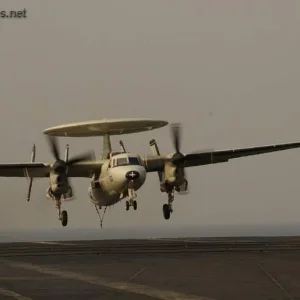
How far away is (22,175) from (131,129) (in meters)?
10.9

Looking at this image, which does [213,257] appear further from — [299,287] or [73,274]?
[299,287]

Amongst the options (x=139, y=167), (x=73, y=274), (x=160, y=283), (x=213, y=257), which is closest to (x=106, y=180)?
(x=139, y=167)

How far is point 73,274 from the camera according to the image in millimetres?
28594

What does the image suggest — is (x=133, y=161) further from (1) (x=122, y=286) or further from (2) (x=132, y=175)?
(1) (x=122, y=286)

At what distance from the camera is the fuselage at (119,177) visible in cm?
4969

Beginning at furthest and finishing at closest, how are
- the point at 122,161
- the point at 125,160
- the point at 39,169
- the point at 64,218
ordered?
the point at 64,218 → the point at 39,169 → the point at 122,161 → the point at 125,160

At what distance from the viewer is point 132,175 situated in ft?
161

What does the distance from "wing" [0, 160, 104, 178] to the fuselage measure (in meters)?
1.24

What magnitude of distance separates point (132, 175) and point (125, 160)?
219 centimetres

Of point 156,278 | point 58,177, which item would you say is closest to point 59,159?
point 58,177

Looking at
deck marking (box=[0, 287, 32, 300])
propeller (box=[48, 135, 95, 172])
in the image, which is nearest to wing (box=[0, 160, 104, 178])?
propeller (box=[48, 135, 95, 172])

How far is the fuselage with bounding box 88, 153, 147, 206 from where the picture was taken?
49.7 metres

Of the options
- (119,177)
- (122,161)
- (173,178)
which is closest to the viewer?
(119,177)

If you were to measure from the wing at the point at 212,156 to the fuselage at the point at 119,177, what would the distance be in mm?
4064
